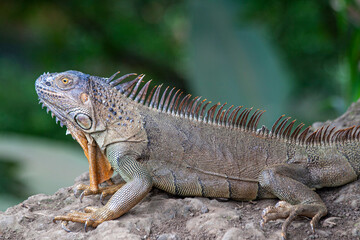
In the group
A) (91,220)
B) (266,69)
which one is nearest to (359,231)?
(91,220)

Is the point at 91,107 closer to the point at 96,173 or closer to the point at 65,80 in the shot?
the point at 65,80

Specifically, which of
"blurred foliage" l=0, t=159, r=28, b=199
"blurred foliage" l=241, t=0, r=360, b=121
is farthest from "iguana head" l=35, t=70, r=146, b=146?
"blurred foliage" l=241, t=0, r=360, b=121

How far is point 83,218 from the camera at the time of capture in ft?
11.1

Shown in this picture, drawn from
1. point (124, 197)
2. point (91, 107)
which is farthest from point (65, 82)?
point (124, 197)

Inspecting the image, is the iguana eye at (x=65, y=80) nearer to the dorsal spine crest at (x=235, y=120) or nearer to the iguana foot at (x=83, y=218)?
the dorsal spine crest at (x=235, y=120)

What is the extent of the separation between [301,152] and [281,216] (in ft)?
2.37

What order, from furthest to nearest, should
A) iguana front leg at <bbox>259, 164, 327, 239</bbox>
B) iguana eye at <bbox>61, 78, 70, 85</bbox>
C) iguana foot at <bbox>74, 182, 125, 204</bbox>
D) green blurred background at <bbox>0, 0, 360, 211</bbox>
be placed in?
1. green blurred background at <bbox>0, 0, 360, 211</bbox>
2. iguana eye at <bbox>61, 78, 70, 85</bbox>
3. iguana foot at <bbox>74, 182, 125, 204</bbox>
4. iguana front leg at <bbox>259, 164, 327, 239</bbox>

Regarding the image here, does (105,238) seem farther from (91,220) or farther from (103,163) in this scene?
(103,163)

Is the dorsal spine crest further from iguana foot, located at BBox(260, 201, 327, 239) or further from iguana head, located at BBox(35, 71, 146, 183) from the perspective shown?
iguana foot, located at BBox(260, 201, 327, 239)

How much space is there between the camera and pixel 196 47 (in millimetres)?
8070

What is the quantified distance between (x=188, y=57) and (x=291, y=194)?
19.6ft

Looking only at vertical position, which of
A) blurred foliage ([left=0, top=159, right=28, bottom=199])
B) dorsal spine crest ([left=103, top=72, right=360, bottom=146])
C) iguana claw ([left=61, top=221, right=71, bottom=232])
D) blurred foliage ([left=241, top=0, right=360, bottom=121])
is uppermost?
blurred foliage ([left=241, top=0, right=360, bottom=121])

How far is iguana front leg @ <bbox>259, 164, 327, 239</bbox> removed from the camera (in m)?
3.30

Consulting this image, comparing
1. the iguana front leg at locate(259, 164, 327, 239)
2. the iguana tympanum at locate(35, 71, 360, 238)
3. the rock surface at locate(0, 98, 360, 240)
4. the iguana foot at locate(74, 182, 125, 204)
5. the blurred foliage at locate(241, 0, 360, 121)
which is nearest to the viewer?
the rock surface at locate(0, 98, 360, 240)
